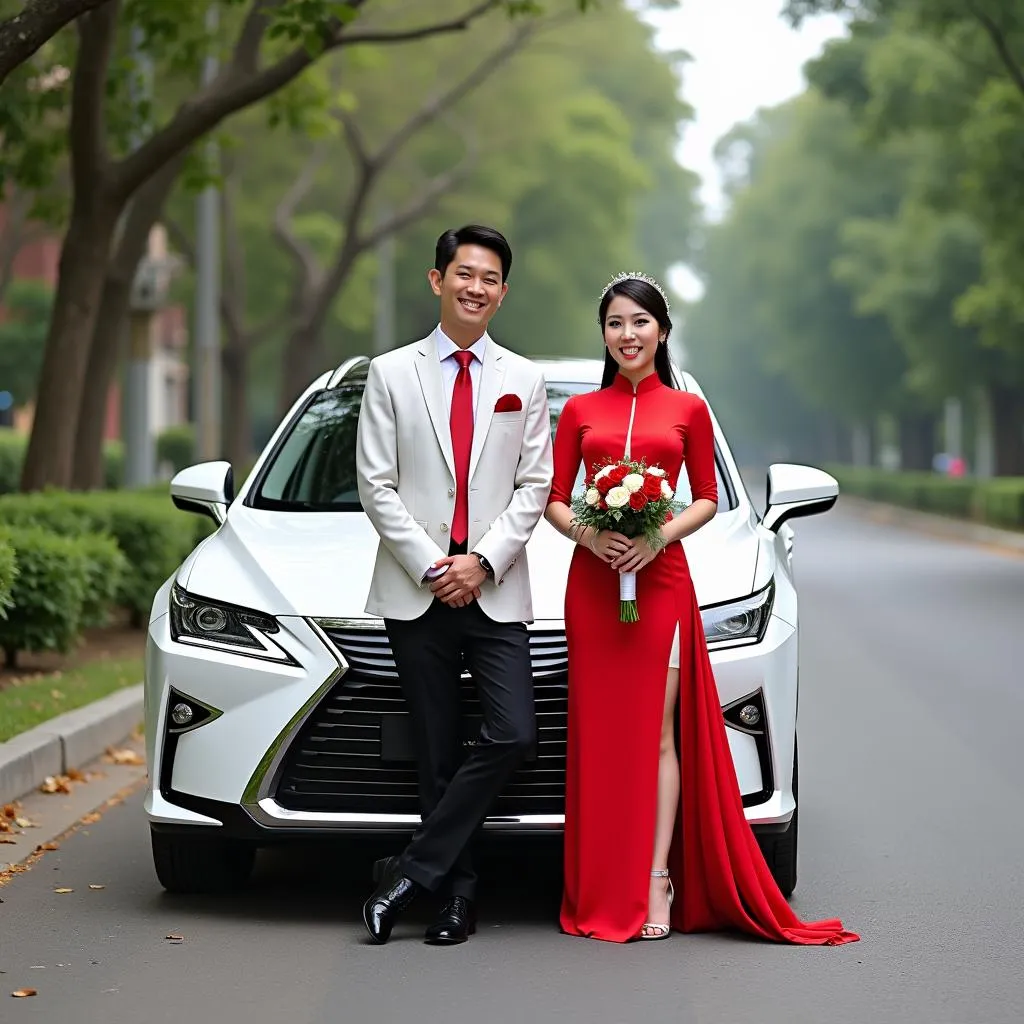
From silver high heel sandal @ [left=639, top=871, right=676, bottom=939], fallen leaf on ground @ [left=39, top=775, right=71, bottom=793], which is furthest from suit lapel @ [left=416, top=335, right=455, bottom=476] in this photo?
fallen leaf on ground @ [left=39, top=775, right=71, bottom=793]

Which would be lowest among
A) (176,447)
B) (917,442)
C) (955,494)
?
(955,494)

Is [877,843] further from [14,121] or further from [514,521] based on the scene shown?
[14,121]

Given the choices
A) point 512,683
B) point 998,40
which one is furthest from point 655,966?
point 998,40

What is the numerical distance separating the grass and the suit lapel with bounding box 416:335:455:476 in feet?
12.3

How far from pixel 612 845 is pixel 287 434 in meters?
2.32

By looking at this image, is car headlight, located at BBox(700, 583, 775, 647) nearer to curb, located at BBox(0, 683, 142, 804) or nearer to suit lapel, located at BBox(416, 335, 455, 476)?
suit lapel, located at BBox(416, 335, 455, 476)

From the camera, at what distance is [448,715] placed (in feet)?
19.9

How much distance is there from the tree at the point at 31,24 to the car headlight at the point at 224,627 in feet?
13.0

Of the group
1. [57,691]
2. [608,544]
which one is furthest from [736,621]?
[57,691]

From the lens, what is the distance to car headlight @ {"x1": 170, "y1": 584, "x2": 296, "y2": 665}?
20.4 ft

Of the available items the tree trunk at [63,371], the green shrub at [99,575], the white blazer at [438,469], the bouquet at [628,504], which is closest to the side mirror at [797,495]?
the bouquet at [628,504]

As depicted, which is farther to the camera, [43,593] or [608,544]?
[43,593]

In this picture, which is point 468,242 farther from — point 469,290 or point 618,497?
point 618,497

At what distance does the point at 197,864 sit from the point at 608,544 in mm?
1772
